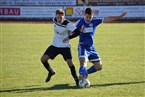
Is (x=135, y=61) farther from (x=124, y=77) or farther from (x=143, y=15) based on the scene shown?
(x=143, y=15)

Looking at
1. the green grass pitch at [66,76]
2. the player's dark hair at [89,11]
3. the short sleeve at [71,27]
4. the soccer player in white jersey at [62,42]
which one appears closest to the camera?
the green grass pitch at [66,76]

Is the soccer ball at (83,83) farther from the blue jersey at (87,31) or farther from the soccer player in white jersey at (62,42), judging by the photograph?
the blue jersey at (87,31)

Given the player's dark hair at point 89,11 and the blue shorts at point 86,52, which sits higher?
the player's dark hair at point 89,11

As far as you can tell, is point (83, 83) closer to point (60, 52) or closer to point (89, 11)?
point (60, 52)

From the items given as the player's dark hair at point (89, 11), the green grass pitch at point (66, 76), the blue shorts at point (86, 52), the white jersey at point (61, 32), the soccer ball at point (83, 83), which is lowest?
the green grass pitch at point (66, 76)

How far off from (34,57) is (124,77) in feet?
18.1

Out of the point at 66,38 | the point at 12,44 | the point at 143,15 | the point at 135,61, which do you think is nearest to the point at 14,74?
the point at 66,38

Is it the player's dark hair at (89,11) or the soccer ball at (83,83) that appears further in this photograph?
the player's dark hair at (89,11)

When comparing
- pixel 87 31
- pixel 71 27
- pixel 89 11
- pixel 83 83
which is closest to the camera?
pixel 83 83

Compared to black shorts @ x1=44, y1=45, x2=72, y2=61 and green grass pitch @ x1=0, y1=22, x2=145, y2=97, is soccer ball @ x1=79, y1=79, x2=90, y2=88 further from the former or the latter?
black shorts @ x1=44, y1=45, x2=72, y2=61

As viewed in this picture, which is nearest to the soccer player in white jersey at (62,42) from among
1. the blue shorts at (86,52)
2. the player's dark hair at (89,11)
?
the blue shorts at (86,52)

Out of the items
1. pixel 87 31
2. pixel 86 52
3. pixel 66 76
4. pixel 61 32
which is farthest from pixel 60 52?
pixel 66 76

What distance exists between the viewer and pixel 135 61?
14703mm

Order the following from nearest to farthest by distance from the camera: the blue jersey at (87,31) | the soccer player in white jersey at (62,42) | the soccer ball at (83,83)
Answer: the soccer ball at (83,83) → the soccer player in white jersey at (62,42) → the blue jersey at (87,31)
